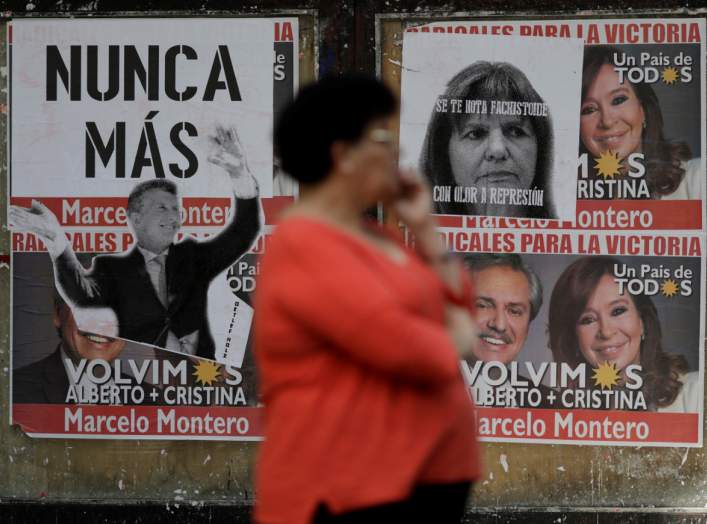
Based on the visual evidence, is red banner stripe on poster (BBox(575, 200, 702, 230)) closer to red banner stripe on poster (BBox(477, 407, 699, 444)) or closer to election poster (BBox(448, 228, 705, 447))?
election poster (BBox(448, 228, 705, 447))

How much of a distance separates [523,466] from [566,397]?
1.26 ft

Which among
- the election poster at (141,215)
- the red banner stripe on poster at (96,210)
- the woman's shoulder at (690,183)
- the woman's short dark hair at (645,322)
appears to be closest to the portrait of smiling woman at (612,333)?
the woman's short dark hair at (645,322)

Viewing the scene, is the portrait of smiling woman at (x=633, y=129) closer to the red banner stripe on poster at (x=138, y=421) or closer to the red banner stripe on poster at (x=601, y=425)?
the red banner stripe on poster at (x=601, y=425)

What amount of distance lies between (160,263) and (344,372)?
315 centimetres

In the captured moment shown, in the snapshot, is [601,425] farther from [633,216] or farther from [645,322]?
[633,216]

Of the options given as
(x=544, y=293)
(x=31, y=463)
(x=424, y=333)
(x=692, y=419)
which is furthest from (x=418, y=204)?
(x=31, y=463)

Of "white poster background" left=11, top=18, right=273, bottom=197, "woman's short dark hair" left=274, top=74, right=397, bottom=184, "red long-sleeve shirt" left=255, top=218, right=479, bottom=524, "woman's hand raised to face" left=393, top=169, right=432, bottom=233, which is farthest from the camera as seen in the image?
"white poster background" left=11, top=18, right=273, bottom=197

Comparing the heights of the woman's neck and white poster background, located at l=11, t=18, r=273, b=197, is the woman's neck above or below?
below

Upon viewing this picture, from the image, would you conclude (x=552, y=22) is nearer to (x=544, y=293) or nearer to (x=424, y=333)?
(x=544, y=293)

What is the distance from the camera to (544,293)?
5.14 m

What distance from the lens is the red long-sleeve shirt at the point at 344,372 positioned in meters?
2.15

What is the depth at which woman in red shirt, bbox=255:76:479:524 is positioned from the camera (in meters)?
2.16

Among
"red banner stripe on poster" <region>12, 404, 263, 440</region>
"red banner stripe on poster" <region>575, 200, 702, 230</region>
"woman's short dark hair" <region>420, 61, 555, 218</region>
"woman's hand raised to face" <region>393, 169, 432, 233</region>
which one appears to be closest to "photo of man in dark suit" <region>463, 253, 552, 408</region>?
"woman's short dark hair" <region>420, 61, 555, 218</region>

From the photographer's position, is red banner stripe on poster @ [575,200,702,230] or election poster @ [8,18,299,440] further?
election poster @ [8,18,299,440]
